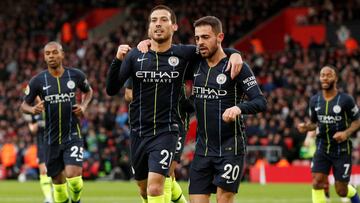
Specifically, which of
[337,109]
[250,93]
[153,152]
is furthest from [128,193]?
[250,93]

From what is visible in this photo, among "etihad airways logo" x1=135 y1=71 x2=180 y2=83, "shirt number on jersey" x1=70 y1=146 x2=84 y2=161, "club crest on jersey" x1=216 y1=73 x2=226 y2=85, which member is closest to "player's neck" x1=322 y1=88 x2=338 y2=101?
"shirt number on jersey" x1=70 y1=146 x2=84 y2=161

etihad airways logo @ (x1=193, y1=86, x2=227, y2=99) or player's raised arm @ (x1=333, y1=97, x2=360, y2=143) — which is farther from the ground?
etihad airways logo @ (x1=193, y1=86, x2=227, y2=99)

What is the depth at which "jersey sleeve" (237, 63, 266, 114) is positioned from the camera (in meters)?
10.7

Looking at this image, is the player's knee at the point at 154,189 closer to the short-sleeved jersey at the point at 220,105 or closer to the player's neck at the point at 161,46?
the short-sleeved jersey at the point at 220,105

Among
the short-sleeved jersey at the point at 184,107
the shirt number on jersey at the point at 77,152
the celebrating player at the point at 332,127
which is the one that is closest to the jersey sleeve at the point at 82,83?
the shirt number on jersey at the point at 77,152

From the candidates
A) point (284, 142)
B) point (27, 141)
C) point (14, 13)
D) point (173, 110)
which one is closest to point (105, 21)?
point (14, 13)

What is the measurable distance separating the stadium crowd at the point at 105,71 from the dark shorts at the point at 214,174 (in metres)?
18.0

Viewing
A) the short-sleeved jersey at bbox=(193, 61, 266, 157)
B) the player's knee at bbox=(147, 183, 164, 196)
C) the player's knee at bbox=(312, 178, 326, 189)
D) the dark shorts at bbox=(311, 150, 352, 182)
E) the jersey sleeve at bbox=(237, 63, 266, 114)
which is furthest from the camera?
the dark shorts at bbox=(311, 150, 352, 182)

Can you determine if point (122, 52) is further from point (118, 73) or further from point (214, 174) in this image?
point (214, 174)

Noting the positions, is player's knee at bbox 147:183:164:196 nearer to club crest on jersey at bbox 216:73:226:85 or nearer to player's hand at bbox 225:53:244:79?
club crest on jersey at bbox 216:73:226:85

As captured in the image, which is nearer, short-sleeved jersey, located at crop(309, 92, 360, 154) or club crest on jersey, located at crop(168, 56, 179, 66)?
club crest on jersey, located at crop(168, 56, 179, 66)

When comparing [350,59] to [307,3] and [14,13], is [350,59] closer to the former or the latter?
[307,3]

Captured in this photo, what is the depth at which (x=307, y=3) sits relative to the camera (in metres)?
41.9

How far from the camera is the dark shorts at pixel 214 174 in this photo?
1088cm
